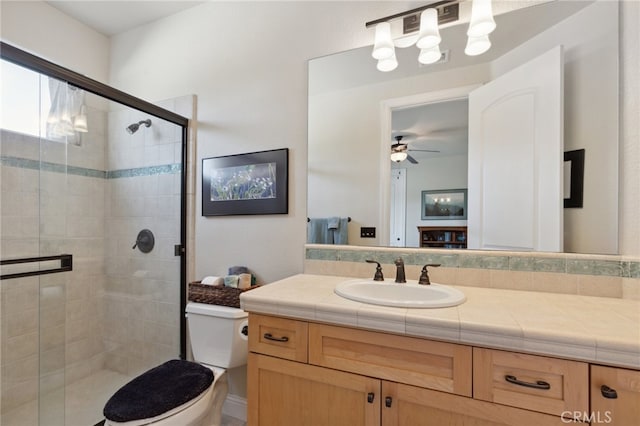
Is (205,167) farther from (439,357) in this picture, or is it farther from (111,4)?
(439,357)

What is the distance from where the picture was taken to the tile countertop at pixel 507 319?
729mm

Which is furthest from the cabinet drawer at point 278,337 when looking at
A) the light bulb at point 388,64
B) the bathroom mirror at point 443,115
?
the light bulb at point 388,64

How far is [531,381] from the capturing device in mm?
778

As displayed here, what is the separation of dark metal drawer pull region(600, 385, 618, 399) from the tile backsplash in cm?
54

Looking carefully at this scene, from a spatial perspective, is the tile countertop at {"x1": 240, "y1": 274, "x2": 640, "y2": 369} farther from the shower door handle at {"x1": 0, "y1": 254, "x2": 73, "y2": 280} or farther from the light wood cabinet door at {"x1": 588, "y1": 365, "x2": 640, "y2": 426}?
the shower door handle at {"x1": 0, "y1": 254, "x2": 73, "y2": 280}

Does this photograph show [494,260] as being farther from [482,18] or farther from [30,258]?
[30,258]

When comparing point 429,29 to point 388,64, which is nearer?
point 429,29

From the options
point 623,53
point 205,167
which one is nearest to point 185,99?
point 205,167

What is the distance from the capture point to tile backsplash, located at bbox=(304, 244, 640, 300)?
1112 mm

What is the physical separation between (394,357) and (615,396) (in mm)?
Result: 536

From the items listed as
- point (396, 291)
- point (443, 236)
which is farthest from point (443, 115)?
point (396, 291)

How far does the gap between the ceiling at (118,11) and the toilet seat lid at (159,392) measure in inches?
90.9

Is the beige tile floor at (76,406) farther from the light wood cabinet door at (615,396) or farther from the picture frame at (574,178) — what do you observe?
the picture frame at (574,178)

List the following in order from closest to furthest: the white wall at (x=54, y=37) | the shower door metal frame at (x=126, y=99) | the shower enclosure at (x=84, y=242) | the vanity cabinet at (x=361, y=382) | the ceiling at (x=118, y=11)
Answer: the vanity cabinet at (x=361, y=382)
the shower door metal frame at (x=126, y=99)
the shower enclosure at (x=84, y=242)
the white wall at (x=54, y=37)
the ceiling at (x=118, y=11)
